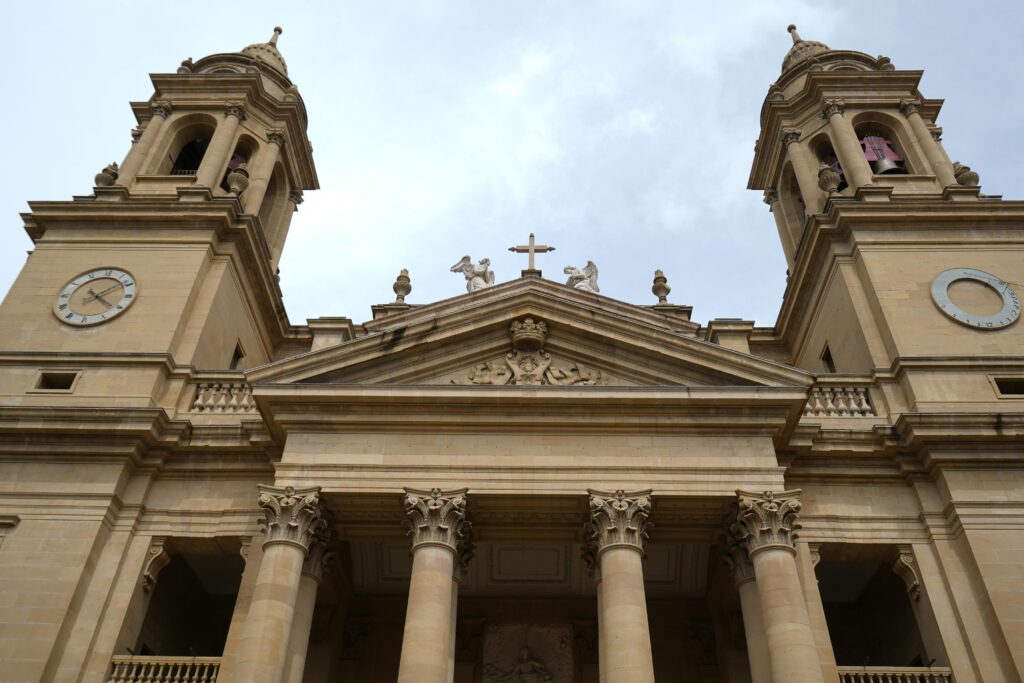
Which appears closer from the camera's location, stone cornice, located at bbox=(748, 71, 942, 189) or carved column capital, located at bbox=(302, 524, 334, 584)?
carved column capital, located at bbox=(302, 524, 334, 584)

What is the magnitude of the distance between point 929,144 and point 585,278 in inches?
393

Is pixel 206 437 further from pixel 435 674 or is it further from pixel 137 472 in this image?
pixel 435 674

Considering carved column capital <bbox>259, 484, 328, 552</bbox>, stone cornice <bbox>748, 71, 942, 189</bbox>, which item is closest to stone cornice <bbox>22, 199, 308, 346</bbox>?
carved column capital <bbox>259, 484, 328, 552</bbox>

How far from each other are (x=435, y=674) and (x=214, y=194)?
48.5 ft

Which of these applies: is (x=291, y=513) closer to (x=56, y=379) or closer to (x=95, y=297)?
(x=56, y=379)

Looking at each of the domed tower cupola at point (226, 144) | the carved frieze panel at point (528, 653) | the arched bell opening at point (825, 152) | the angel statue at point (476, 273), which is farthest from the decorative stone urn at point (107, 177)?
the arched bell opening at point (825, 152)

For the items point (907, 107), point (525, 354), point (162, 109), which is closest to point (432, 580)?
point (525, 354)

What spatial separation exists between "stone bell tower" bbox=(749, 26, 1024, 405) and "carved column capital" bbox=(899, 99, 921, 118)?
4 centimetres

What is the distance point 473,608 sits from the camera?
18859 mm

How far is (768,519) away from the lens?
48.9 ft

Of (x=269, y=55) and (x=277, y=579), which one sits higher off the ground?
(x=269, y=55)

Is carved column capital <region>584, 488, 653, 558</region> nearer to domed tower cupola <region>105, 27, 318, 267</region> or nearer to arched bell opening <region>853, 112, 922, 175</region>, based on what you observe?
domed tower cupola <region>105, 27, 318, 267</region>

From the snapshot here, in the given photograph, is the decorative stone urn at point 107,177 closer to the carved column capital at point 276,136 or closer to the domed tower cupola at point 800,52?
the carved column capital at point 276,136

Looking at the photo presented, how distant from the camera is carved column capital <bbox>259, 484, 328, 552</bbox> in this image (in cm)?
1493
